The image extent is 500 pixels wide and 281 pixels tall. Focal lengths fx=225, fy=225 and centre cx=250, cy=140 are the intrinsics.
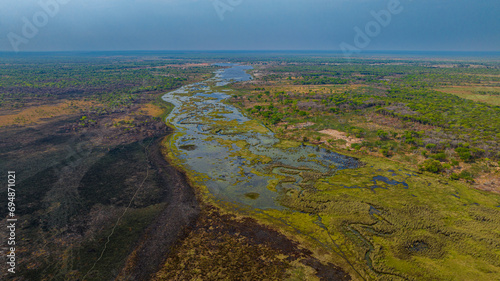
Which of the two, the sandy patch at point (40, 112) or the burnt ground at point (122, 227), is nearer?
the burnt ground at point (122, 227)

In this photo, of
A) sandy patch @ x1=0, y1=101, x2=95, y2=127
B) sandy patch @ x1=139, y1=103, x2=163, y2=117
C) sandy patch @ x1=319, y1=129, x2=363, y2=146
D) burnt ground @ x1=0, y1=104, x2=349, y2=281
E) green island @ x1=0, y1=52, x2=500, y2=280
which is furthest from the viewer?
sandy patch @ x1=139, y1=103, x2=163, y2=117

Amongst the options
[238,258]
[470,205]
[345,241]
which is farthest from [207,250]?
[470,205]

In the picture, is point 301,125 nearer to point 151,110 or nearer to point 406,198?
point 406,198

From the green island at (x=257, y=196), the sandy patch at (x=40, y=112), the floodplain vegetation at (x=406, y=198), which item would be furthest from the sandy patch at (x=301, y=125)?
the sandy patch at (x=40, y=112)

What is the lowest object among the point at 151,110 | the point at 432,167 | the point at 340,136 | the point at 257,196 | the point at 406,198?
the point at 257,196

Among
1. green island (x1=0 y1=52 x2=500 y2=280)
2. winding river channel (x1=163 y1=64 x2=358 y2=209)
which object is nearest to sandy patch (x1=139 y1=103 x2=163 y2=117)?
green island (x1=0 y1=52 x2=500 y2=280)

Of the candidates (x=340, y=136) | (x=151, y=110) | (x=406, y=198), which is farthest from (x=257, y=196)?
(x=151, y=110)

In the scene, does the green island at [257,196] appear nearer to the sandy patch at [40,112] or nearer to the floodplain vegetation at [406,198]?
the floodplain vegetation at [406,198]

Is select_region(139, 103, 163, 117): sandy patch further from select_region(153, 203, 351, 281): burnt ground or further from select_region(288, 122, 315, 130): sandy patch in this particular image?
select_region(153, 203, 351, 281): burnt ground

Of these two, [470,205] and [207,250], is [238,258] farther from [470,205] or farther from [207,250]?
[470,205]
